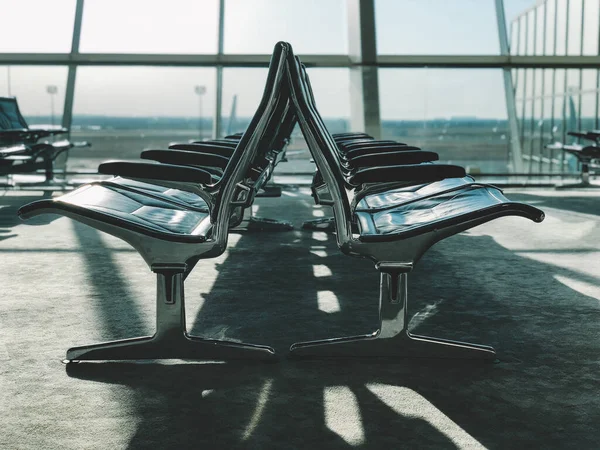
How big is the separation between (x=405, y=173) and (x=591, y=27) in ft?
31.4

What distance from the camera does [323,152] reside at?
6.22ft

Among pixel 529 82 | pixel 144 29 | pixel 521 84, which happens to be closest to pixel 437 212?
pixel 144 29

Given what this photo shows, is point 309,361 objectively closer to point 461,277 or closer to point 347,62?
point 461,277

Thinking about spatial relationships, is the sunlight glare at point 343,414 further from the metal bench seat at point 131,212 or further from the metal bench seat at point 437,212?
the metal bench seat at point 131,212

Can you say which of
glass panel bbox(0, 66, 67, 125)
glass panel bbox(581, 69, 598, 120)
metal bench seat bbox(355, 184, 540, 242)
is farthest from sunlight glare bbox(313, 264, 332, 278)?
glass panel bbox(581, 69, 598, 120)

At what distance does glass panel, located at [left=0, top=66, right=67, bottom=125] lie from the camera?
7910 mm

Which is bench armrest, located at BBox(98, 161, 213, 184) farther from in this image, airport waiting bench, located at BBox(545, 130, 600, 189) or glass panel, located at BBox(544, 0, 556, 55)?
glass panel, located at BBox(544, 0, 556, 55)

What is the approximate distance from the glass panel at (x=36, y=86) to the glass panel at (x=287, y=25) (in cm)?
183

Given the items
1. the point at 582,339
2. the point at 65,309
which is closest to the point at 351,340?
the point at 582,339

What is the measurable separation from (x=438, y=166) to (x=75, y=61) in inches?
264

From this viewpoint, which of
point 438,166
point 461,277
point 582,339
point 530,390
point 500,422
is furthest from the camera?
point 461,277

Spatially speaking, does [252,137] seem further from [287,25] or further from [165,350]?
[287,25]

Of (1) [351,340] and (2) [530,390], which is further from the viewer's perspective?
(1) [351,340]

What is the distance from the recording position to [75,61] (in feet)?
25.7
